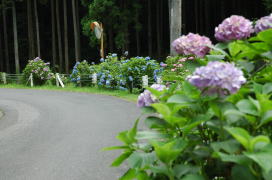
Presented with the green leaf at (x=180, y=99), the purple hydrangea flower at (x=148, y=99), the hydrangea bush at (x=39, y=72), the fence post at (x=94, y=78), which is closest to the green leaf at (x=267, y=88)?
the green leaf at (x=180, y=99)

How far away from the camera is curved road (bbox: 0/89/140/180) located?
231 inches

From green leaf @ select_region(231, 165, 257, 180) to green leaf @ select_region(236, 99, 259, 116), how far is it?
10.9 inches

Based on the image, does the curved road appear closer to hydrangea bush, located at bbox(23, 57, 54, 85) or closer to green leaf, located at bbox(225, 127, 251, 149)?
green leaf, located at bbox(225, 127, 251, 149)

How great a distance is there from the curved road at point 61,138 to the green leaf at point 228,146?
3.78 meters

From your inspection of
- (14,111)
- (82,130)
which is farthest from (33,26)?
(82,130)

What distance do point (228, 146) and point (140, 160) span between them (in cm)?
54

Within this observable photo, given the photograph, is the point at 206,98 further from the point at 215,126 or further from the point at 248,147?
the point at 248,147

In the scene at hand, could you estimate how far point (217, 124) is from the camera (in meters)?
1.93

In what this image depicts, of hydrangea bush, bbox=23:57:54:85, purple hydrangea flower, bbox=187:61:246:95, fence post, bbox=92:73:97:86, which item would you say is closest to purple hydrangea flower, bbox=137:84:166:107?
purple hydrangea flower, bbox=187:61:246:95

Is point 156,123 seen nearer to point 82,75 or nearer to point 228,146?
point 228,146

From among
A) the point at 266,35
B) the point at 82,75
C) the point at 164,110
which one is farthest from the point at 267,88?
the point at 82,75

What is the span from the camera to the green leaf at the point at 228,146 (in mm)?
1789

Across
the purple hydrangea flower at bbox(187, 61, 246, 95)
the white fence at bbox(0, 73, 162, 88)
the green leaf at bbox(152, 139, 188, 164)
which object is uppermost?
the purple hydrangea flower at bbox(187, 61, 246, 95)

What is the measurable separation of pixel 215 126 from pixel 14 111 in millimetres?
12215
